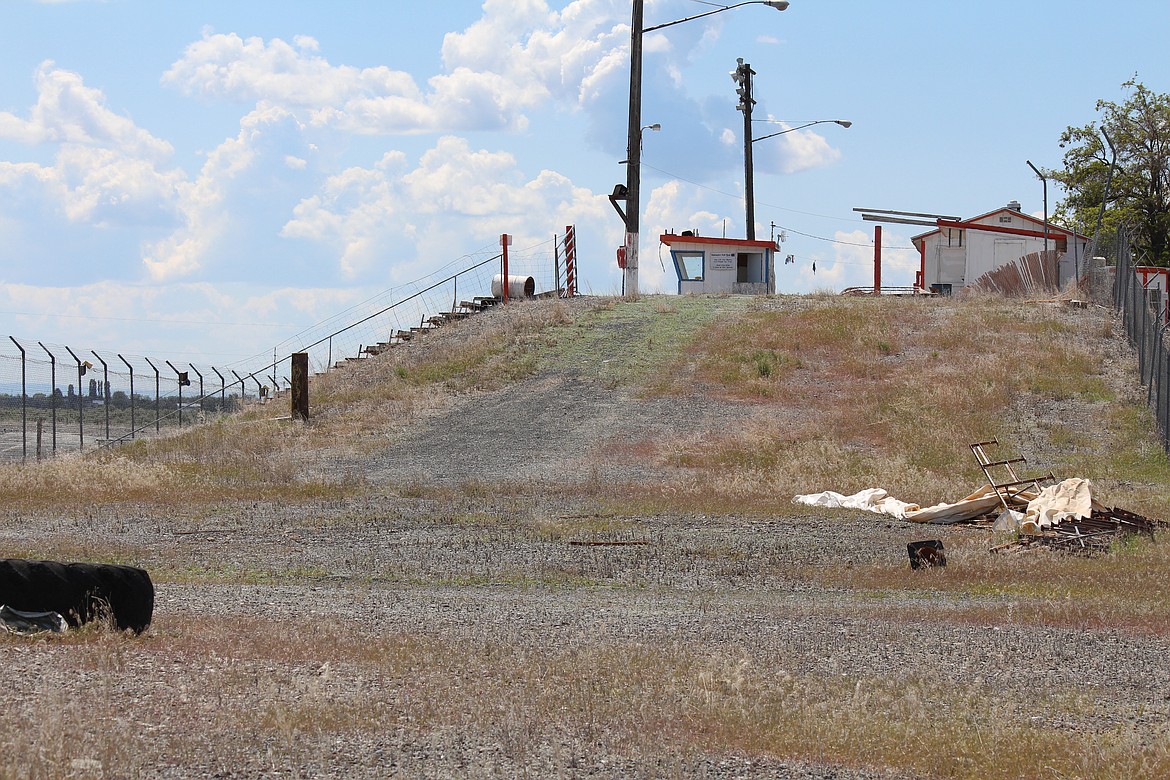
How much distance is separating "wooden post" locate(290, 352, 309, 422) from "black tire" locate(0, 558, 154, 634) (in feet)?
63.3

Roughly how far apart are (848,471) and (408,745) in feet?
53.6

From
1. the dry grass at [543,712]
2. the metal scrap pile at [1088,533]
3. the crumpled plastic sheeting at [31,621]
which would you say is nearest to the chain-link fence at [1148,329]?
the metal scrap pile at [1088,533]

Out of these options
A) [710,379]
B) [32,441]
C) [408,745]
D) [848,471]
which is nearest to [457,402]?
[710,379]

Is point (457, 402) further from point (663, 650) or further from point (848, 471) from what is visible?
point (663, 650)

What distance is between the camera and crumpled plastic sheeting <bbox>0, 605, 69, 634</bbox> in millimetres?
8891

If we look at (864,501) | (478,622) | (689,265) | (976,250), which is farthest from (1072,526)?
(689,265)

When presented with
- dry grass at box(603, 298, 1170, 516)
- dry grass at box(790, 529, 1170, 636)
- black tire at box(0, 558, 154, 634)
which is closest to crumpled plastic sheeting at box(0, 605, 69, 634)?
black tire at box(0, 558, 154, 634)

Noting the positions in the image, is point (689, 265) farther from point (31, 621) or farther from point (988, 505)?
point (31, 621)

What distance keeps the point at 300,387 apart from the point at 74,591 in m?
19.5

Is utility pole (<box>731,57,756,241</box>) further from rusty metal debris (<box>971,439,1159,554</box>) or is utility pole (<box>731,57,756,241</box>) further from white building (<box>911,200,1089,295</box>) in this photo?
rusty metal debris (<box>971,439,1159,554</box>)

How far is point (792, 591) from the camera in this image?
1235 cm

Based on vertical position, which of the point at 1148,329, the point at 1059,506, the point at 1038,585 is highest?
the point at 1148,329

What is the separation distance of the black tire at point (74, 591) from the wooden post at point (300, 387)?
760 inches

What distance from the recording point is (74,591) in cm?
907
